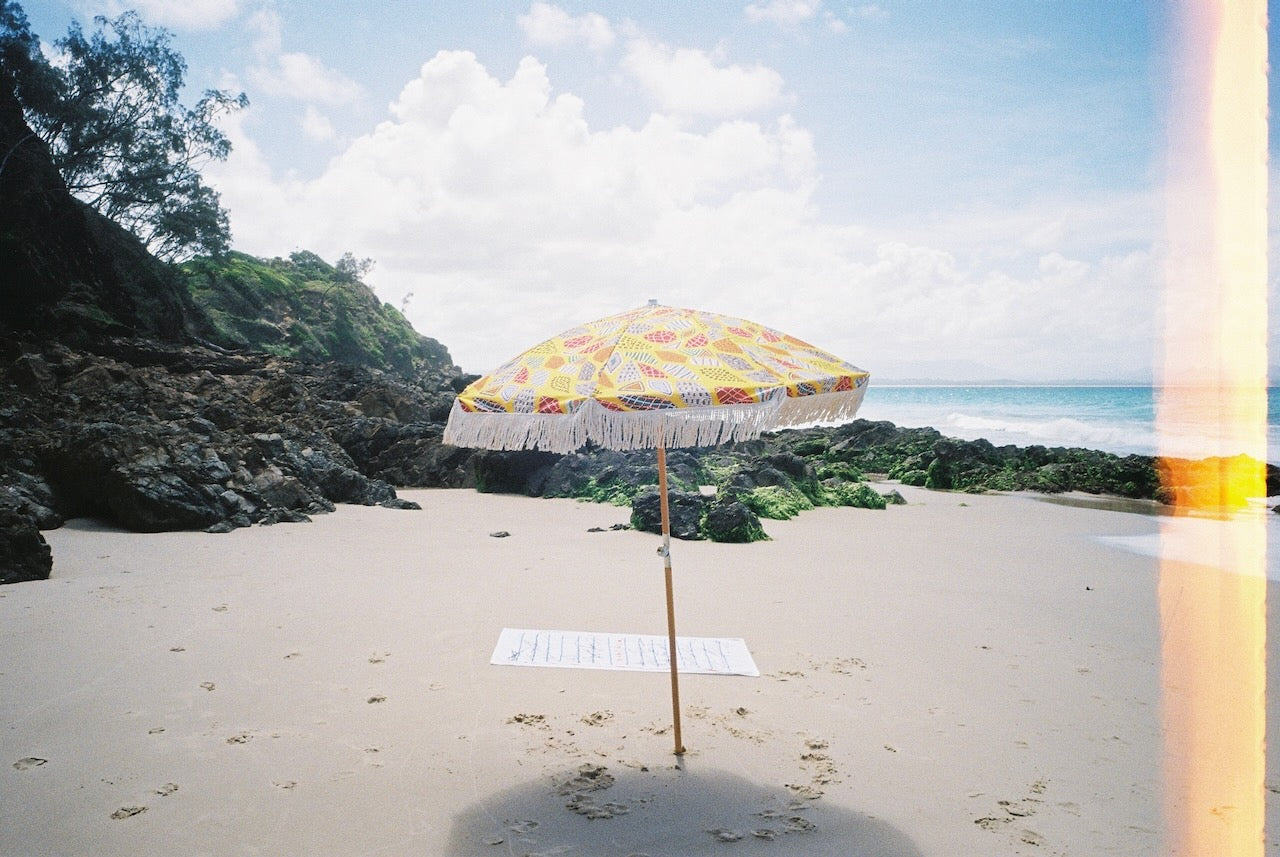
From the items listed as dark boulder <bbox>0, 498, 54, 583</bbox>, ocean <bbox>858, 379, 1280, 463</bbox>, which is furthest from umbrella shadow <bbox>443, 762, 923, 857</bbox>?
ocean <bbox>858, 379, 1280, 463</bbox>

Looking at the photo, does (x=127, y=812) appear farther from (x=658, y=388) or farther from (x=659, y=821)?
(x=658, y=388)

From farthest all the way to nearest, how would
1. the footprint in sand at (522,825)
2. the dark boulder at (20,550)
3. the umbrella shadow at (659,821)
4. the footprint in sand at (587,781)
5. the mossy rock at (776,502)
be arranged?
the mossy rock at (776,502)
the dark boulder at (20,550)
the footprint in sand at (587,781)
the footprint in sand at (522,825)
the umbrella shadow at (659,821)

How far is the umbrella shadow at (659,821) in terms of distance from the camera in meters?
2.79

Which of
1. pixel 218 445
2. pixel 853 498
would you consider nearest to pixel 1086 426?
pixel 853 498

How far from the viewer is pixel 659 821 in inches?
117

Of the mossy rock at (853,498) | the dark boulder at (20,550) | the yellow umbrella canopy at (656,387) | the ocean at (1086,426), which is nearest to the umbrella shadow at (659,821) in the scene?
the yellow umbrella canopy at (656,387)

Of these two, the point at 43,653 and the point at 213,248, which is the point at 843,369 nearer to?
the point at 43,653

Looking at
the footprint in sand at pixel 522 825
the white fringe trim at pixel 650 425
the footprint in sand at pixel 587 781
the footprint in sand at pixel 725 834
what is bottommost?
the footprint in sand at pixel 522 825

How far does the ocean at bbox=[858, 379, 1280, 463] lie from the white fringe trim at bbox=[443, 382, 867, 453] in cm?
1812

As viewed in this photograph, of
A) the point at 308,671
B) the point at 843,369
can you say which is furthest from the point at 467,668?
the point at 843,369

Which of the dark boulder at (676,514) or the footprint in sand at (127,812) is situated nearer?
the footprint in sand at (127,812)

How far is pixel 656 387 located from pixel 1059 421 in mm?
49419

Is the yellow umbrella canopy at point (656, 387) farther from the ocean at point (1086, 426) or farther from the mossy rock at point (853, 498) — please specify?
the mossy rock at point (853, 498)

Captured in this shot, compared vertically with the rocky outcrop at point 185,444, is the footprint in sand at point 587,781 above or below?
below
